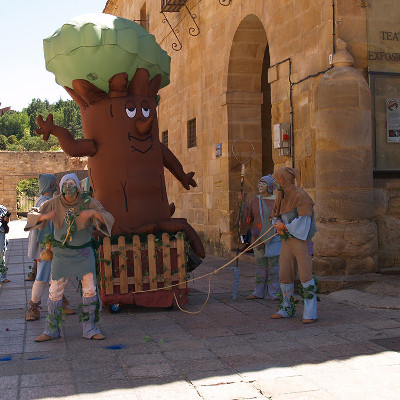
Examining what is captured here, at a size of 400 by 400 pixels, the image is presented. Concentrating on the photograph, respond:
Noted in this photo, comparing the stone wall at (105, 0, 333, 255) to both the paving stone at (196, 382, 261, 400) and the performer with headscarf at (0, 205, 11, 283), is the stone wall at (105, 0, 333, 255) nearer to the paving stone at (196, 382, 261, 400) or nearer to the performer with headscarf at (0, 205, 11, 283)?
the performer with headscarf at (0, 205, 11, 283)

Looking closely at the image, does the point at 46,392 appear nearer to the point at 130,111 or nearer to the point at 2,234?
the point at 130,111

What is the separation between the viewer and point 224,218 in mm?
11648

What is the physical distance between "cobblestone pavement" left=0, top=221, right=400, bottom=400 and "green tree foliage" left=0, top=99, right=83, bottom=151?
7346 cm

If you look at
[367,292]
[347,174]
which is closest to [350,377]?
[367,292]

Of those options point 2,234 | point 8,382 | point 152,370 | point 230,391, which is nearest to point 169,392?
point 230,391

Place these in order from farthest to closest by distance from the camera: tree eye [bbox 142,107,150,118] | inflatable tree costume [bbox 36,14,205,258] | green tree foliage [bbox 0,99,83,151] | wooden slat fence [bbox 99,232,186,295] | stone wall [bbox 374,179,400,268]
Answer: green tree foliage [bbox 0,99,83,151] → stone wall [bbox 374,179,400,268] → tree eye [bbox 142,107,150,118] → inflatable tree costume [bbox 36,14,205,258] → wooden slat fence [bbox 99,232,186,295]

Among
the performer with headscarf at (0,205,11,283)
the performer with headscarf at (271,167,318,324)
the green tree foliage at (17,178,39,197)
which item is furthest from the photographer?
the green tree foliage at (17,178,39,197)

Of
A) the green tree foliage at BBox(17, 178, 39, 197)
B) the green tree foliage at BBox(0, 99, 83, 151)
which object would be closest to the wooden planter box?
the green tree foliage at BBox(17, 178, 39, 197)

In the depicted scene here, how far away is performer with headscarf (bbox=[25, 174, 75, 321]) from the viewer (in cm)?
655

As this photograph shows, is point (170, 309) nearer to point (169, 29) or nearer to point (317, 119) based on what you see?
point (317, 119)

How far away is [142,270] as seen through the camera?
681 centimetres

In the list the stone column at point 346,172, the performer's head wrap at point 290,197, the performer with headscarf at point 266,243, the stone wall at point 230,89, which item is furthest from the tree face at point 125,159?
the stone wall at point 230,89

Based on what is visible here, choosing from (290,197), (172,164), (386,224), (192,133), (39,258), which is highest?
(192,133)

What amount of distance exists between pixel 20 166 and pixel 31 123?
7188 cm
